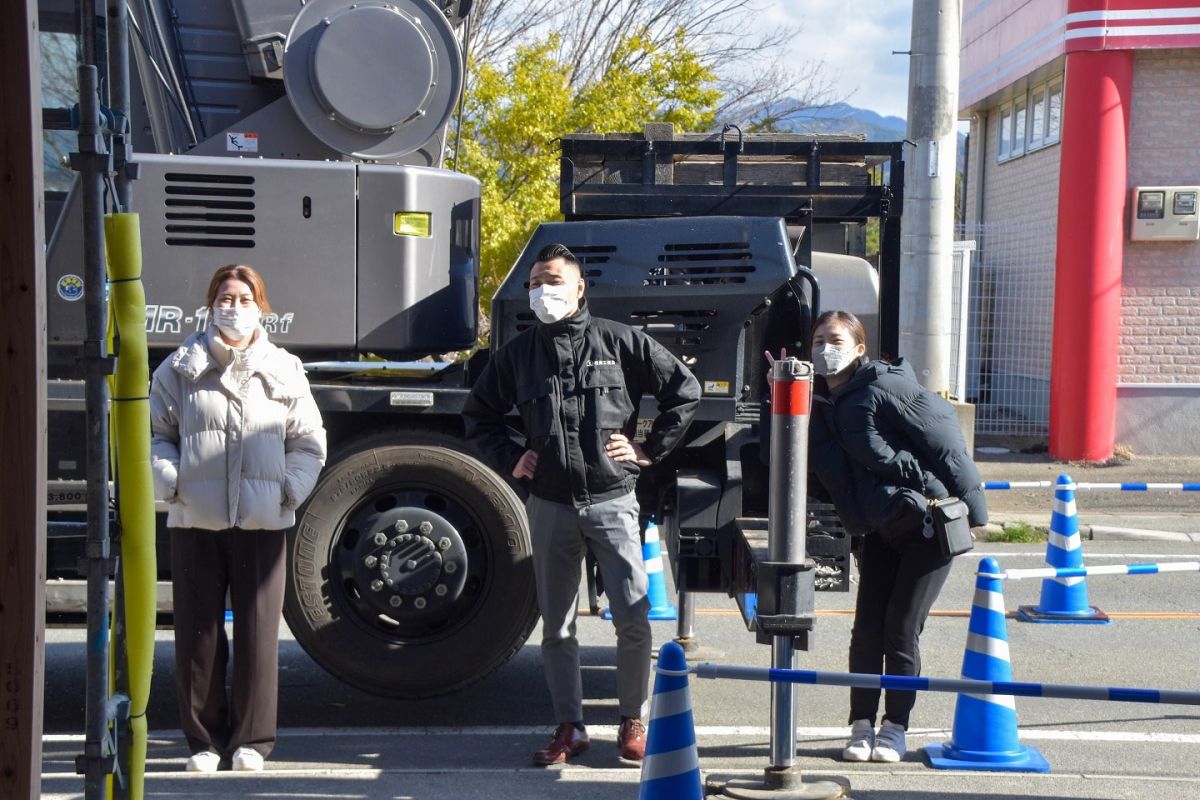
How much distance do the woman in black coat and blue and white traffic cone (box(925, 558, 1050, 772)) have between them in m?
0.21

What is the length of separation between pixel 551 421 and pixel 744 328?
96 centimetres

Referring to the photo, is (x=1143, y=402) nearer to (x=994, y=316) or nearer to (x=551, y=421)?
(x=994, y=316)

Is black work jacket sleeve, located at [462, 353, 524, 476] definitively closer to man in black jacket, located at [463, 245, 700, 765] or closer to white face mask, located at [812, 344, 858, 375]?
man in black jacket, located at [463, 245, 700, 765]

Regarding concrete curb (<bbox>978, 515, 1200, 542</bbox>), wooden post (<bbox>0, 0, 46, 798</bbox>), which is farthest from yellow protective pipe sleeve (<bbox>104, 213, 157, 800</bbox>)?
concrete curb (<bbox>978, 515, 1200, 542</bbox>)

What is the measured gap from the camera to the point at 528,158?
15398 mm

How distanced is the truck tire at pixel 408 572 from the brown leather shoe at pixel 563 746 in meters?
0.58

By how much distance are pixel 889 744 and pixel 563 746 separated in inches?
51.5

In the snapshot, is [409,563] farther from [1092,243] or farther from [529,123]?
[1092,243]

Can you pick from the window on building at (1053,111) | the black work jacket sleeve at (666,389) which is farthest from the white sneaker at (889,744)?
the window on building at (1053,111)

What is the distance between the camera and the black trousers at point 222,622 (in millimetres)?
5375

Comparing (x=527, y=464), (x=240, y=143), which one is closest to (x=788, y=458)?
(x=527, y=464)

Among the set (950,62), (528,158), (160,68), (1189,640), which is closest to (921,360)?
(950,62)

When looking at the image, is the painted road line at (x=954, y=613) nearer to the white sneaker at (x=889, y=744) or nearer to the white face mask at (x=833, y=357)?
the white sneaker at (x=889, y=744)

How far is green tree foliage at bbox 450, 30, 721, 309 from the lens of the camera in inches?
577
